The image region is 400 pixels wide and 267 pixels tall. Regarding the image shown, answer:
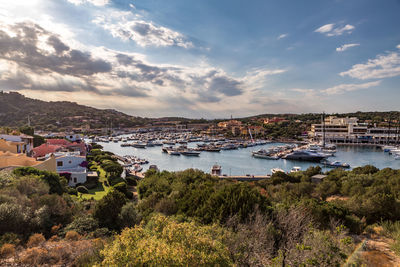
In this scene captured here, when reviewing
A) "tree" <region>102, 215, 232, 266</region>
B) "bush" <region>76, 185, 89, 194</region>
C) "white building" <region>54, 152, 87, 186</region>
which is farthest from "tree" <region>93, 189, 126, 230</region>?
"white building" <region>54, 152, 87, 186</region>

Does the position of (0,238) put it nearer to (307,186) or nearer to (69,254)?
(69,254)

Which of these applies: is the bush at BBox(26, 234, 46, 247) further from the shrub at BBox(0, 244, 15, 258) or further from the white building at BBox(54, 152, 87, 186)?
the white building at BBox(54, 152, 87, 186)

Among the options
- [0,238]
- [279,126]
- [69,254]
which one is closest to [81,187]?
[0,238]

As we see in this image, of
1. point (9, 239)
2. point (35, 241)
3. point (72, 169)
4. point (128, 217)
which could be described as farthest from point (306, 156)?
point (9, 239)

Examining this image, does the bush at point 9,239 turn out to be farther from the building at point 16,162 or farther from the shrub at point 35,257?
the building at point 16,162

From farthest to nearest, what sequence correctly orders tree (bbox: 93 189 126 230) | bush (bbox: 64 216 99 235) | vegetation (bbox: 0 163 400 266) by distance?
tree (bbox: 93 189 126 230)
bush (bbox: 64 216 99 235)
vegetation (bbox: 0 163 400 266)
